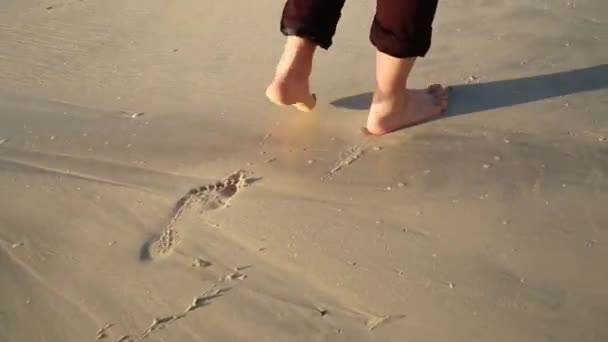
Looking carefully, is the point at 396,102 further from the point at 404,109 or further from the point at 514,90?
the point at 514,90

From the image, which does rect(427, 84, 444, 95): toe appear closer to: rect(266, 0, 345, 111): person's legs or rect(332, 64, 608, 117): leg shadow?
rect(332, 64, 608, 117): leg shadow

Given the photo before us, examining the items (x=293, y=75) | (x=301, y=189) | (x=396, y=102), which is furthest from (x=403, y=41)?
(x=301, y=189)

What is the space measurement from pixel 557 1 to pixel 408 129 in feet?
2.60

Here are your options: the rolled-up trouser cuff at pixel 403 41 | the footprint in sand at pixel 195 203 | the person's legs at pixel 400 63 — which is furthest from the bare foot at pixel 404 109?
the footprint in sand at pixel 195 203

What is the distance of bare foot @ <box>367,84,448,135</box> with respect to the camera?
1.61 m

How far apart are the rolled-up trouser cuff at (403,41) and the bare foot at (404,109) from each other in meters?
0.13

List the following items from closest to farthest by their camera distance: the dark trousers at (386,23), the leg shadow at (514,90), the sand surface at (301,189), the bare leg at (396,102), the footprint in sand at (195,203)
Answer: the sand surface at (301,189) → the footprint in sand at (195,203) → the dark trousers at (386,23) → the bare leg at (396,102) → the leg shadow at (514,90)

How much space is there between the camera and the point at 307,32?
1.59m

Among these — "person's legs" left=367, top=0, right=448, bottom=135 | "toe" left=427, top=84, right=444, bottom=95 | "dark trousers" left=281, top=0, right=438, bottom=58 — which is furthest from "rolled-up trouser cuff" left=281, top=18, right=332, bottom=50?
"toe" left=427, top=84, right=444, bottom=95

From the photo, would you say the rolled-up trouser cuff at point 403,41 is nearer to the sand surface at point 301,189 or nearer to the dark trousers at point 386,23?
the dark trousers at point 386,23

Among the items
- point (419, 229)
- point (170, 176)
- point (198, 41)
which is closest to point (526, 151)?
point (419, 229)

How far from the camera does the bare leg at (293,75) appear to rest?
1615 millimetres

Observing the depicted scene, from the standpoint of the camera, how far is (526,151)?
59.9 inches

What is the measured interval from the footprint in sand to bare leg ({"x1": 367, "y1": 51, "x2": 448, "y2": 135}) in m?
0.34
